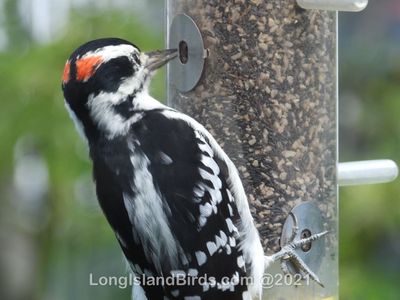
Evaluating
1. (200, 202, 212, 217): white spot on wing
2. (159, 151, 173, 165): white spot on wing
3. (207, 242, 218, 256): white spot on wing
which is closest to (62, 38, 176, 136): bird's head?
(159, 151, 173, 165): white spot on wing

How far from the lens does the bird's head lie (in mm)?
3164

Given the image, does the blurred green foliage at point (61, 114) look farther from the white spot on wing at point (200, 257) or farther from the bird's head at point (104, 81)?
the white spot on wing at point (200, 257)

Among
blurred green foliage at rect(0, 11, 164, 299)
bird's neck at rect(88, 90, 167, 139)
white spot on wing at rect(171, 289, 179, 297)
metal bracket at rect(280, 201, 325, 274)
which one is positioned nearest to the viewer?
white spot on wing at rect(171, 289, 179, 297)

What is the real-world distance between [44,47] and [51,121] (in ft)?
1.06

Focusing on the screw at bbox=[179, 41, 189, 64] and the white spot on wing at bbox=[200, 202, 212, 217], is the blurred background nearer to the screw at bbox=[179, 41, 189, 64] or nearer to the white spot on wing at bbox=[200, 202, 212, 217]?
the screw at bbox=[179, 41, 189, 64]

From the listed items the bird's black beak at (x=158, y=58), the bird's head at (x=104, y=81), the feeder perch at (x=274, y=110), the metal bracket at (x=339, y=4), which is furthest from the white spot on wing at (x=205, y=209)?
the metal bracket at (x=339, y=4)

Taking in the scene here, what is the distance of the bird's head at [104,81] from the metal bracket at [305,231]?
631 millimetres

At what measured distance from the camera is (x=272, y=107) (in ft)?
11.1

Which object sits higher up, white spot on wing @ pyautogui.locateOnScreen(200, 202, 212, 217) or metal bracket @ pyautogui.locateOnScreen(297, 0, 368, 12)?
metal bracket @ pyautogui.locateOnScreen(297, 0, 368, 12)

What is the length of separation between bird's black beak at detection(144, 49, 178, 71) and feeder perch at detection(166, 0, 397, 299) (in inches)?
5.2

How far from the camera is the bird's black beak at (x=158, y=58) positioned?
10.8 feet

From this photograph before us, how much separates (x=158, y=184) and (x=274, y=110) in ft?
1.59

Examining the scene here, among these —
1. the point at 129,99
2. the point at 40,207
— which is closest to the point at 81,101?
the point at 129,99

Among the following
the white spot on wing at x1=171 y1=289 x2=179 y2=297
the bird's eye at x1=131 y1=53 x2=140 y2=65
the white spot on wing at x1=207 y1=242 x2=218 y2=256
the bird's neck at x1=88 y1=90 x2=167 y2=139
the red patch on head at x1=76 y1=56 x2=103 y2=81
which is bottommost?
the white spot on wing at x1=171 y1=289 x2=179 y2=297
